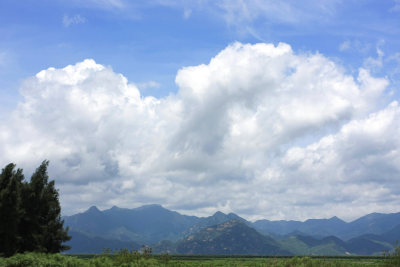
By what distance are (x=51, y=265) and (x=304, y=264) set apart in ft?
74.7

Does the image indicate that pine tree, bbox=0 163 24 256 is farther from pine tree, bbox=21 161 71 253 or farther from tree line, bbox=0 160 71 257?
pine tree, bbox=21 161 71 253

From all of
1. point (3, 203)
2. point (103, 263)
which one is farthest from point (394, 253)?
point (3, 203)

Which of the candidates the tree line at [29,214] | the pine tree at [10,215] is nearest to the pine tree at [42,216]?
the tree line at [29,214]

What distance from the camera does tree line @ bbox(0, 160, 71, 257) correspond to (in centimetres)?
3912

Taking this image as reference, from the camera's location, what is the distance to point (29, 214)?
45.3m

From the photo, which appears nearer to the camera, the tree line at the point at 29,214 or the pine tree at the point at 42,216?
the tree line at the point at 29,214

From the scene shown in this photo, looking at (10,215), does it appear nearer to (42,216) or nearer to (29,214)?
(29,214)

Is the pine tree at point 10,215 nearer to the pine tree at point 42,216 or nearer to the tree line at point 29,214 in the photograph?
the tree line at point 29,214

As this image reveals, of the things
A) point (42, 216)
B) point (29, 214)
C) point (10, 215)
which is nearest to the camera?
point (10, 215)

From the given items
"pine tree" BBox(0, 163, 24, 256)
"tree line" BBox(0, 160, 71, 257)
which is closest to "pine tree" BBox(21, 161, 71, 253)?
"tree line" BBox(0, 160, 71, 257)

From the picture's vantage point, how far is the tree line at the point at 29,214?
3912cm

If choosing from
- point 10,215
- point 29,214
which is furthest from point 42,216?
point 10,215

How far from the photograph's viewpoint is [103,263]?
29234mm

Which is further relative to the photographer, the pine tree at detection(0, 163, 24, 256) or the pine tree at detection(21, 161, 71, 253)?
the pine tree at detection(21, 161, 71, 253)
